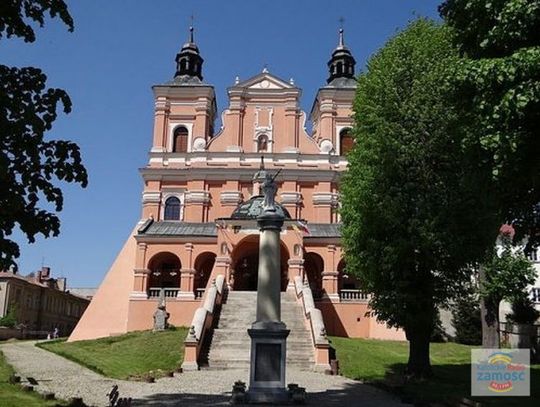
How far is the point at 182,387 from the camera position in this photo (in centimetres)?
1717

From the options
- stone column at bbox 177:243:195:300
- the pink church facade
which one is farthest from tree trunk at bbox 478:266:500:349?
stone column at bbox 177:243:195:300

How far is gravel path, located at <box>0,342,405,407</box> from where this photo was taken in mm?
14672

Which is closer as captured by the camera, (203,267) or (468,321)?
(468,321)

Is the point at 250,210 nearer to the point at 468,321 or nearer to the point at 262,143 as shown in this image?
the point at 262,143

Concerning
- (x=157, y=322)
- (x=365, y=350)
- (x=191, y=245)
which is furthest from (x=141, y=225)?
(x=365, y=350)

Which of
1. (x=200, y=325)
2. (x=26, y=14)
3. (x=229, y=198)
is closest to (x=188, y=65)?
(x=229, y=198)

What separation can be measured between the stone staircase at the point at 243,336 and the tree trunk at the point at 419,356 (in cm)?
419

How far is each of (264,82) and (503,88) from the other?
35042mm

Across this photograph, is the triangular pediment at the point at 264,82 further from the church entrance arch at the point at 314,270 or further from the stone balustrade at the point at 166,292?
the stone balustrade at the point at 166,292

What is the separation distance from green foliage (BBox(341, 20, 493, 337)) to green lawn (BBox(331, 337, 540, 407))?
2211 millimetres

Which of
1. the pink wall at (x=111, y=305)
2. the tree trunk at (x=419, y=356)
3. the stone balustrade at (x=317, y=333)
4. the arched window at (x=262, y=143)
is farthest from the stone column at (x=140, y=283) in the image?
the tree trunk at (x=419, y=356)

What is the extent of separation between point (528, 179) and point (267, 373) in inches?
299

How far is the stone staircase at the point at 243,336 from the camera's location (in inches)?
896

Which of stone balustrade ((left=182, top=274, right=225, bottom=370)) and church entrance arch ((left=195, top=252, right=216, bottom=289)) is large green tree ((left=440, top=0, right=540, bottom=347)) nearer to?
stone balustrade ((left=182, top=274, right=225, bottom=370))
